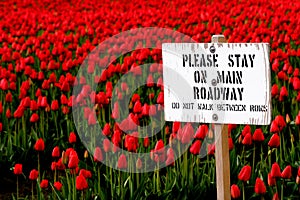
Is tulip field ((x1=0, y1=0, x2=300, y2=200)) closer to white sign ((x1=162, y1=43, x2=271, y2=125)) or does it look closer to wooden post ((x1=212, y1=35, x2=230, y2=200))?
wooden post ((x1=212, y1=35, x2=230, y2=200))

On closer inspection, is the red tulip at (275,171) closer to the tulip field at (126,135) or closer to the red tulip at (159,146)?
the tulip field at (126,135)

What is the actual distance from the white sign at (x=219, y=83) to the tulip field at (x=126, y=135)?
1.34 feet

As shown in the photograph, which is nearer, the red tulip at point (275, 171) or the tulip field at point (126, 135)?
the red tulip at point (275, 171)

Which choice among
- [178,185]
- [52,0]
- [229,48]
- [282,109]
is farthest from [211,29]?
[52,0]

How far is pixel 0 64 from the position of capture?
7793 millimetres

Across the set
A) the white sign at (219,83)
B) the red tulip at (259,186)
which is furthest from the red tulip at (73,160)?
the red tulip at (259,186)

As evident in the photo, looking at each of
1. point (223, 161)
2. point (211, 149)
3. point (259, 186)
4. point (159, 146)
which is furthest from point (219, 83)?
point (211, 149)

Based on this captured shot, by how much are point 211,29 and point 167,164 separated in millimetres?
5611

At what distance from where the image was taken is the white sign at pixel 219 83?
2.90 meters

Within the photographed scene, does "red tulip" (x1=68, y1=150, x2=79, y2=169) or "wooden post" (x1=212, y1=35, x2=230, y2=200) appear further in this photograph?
"red tulip" (x1=68, y1=150, x2=79, y2=169)

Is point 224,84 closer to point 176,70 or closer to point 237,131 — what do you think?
point 176,70

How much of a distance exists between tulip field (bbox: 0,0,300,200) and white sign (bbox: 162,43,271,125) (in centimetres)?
41

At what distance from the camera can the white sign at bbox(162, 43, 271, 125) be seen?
2.90 m

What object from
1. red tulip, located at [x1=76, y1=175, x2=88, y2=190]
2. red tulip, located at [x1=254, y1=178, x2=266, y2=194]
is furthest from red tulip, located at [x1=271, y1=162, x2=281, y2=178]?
red tulip, located at [x1=76, y1=175, x2=88, y2=190]
